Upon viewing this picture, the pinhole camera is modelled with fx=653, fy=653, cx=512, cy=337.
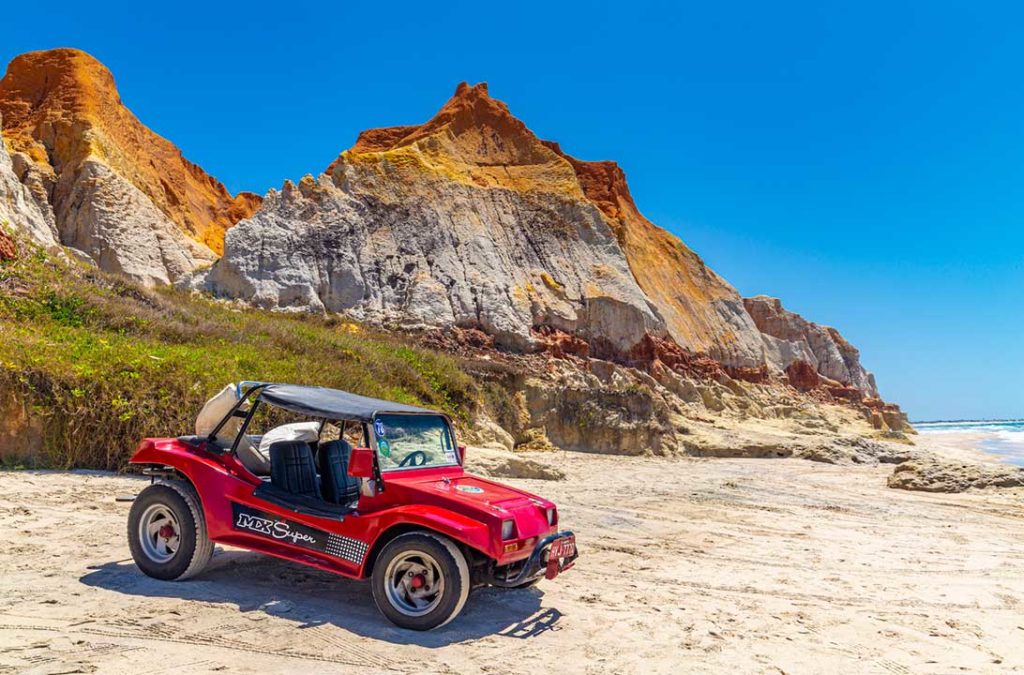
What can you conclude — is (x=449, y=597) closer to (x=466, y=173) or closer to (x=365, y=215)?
(x=365, y=215)

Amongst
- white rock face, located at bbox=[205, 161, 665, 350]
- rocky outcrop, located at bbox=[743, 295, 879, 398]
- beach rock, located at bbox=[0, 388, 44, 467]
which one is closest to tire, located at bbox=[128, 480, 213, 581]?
beach rock, located at bbox=[0, 388, 44, 467]

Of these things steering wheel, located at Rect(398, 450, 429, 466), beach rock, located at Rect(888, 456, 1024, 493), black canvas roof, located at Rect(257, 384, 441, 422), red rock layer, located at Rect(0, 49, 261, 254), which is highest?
red rock layer, located at Rect(0, 49, 261, 254)

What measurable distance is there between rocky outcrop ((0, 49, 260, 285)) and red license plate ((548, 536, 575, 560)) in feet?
78.5

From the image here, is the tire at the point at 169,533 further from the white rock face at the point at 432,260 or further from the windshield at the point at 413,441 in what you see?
the white rock face at the point at 432,260

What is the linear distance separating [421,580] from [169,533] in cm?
236

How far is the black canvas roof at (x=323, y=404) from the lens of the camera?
5.05 metres

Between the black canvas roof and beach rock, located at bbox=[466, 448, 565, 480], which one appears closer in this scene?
the black canvas roof

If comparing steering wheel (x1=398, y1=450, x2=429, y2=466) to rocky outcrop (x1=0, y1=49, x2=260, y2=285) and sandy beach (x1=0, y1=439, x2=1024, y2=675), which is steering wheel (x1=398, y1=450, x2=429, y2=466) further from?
rocky outcrop (x1=0, y1=49, x2=260, y2=285)

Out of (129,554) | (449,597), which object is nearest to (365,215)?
(129,554)

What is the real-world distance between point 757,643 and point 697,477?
11.0m

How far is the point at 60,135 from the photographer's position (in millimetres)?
31141

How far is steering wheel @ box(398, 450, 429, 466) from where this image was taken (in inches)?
202

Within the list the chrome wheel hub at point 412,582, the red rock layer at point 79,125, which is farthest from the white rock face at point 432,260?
the chrome wheel hub at point 412,582

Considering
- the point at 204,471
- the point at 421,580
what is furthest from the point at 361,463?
the point at 204,471
